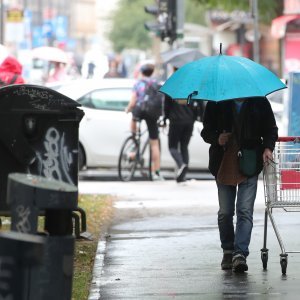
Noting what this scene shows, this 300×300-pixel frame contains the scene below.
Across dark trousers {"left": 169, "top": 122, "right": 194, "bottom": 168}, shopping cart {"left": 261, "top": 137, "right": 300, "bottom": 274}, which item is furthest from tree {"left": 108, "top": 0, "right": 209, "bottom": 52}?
shopping cart {"left": 261, "top": 137, "right": 300, "bottom": 274}

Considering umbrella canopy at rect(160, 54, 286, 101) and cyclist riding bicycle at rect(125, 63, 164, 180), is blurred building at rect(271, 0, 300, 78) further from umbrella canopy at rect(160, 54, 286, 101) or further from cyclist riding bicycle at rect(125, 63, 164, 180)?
umbrella canopy at rect(160, 54, 286, 101)

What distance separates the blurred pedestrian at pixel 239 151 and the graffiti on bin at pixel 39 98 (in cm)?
122

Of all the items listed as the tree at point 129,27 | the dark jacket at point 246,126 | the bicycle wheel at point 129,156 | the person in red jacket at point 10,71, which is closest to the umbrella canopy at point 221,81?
the dark jacket at point 246,126

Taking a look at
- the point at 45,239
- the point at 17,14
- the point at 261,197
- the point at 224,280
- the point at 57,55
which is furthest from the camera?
the point at 17,14

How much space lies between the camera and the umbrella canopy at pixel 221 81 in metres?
8.90

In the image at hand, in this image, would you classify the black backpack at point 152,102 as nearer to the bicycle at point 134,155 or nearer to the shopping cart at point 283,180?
the bicycle at point 134,155

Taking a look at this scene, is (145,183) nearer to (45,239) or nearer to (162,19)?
(162,19)

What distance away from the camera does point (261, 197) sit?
15641 millimetres

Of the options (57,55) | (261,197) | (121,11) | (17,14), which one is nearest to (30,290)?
(261,197)

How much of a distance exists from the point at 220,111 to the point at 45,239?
11.7 feet

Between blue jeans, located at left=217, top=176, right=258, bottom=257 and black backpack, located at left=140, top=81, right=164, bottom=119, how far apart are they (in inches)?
318

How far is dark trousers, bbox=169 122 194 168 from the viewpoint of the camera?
16.9m

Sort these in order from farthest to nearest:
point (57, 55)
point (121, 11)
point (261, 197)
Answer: point (121, 11)
point (57, 55)
point (261, 197)

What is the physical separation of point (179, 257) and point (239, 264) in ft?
3.66
